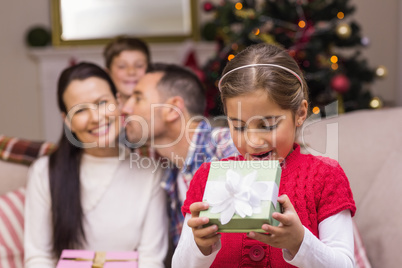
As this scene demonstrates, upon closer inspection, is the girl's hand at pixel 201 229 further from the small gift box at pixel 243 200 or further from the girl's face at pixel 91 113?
the girl's face at pixel 91 113

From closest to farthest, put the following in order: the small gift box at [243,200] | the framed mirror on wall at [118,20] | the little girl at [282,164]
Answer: the small gift box at [243,200] < the little girl at [282,164] < the framed mirror on wall at [118,20]

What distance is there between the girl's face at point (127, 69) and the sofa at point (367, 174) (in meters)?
0.40

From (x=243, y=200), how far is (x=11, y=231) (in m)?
1.18

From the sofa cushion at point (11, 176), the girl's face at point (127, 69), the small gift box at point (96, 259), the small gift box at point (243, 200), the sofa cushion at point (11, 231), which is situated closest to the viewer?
the small gift box at point (243, 200)

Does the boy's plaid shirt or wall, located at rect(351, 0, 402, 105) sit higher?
wall, located at rect(351, 0, 402, 105)

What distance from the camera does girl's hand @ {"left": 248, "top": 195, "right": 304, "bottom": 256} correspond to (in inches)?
32.9

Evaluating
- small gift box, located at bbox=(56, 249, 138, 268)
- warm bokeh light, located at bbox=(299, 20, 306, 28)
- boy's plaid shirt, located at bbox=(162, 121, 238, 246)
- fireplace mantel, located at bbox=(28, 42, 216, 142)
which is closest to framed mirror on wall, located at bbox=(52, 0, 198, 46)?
fireplace mantel, located at bbox=(28, 42, 216, 142)

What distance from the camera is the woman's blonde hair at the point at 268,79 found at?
1.00 metres

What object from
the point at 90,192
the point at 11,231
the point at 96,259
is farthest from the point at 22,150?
the point at 96,259

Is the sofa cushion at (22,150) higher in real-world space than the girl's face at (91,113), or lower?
lower

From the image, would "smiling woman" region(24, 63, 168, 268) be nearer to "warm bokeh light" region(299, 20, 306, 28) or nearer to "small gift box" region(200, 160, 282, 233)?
"small gift box" region(200, 160, 282, 233)

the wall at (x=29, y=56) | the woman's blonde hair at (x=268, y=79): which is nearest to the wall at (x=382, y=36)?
the wall at (x=29, y=56)

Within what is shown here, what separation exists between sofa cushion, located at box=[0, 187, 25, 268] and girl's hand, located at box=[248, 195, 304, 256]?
1152 mm

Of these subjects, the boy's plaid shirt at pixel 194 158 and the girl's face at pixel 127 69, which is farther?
the girl's face at pixel 127 69
